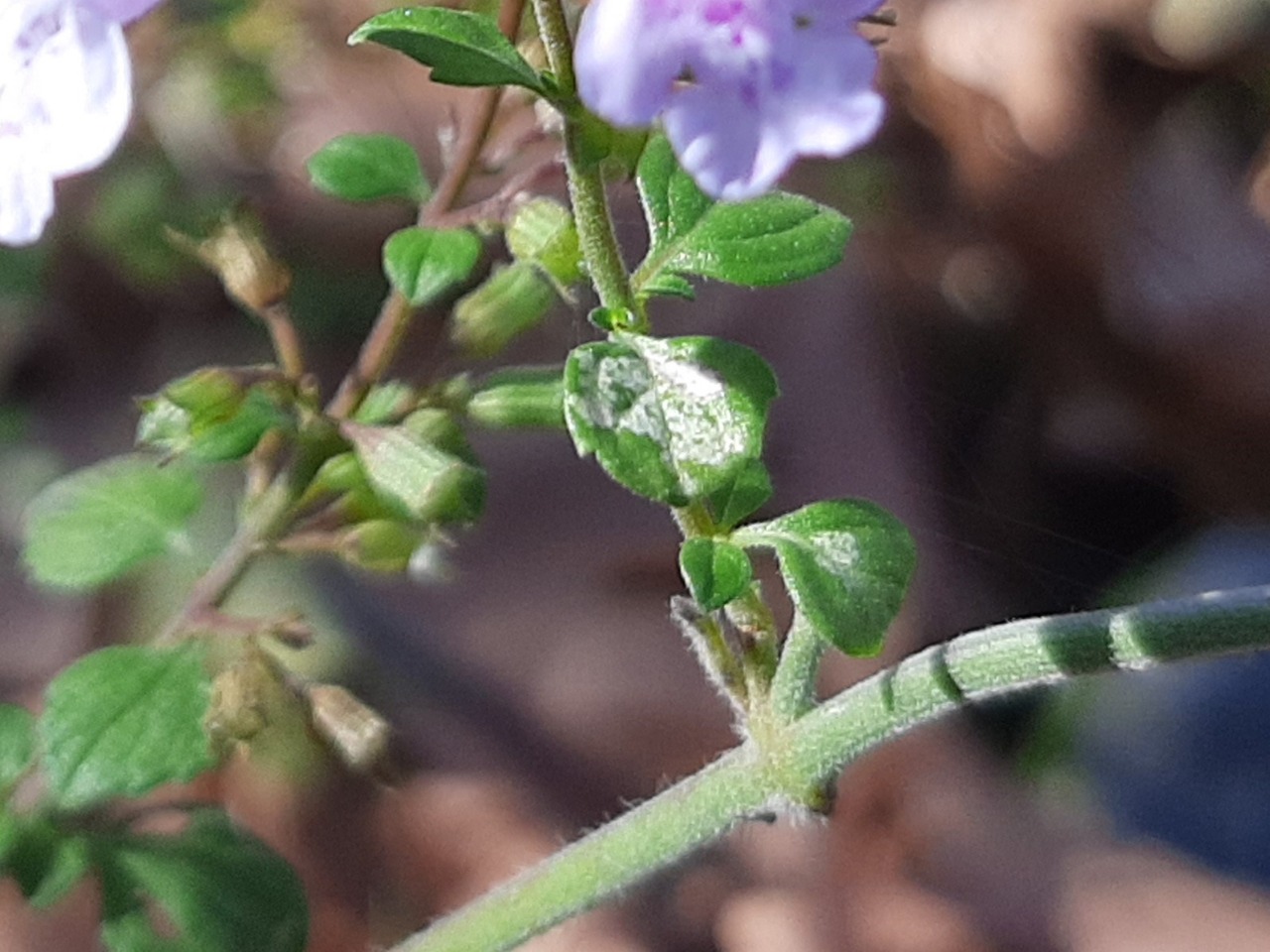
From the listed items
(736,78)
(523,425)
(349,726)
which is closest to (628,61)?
(736,78)

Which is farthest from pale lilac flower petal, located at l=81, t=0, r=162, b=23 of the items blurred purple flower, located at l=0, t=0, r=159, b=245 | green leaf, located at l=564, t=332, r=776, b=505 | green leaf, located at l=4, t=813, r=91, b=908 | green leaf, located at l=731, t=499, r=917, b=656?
green leaf, located at l=4, t=813, r=91, b=908

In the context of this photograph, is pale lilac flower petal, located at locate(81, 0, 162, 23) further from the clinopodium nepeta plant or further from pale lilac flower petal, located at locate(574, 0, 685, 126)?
pale lilac flower petal, located at locate(574, 0, 685, 126)

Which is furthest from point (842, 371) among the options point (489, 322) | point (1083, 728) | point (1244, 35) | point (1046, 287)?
point (489, 322)

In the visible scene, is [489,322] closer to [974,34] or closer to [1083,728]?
[1083,728]

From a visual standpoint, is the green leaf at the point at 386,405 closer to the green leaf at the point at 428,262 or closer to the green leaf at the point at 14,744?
the green leaf at the point at 428,262

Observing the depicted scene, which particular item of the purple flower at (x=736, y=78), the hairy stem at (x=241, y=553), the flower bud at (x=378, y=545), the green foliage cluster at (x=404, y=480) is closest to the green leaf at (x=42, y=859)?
the green foliage cluster at (x=404, y=480)

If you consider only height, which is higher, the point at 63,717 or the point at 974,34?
the point at 63,717
